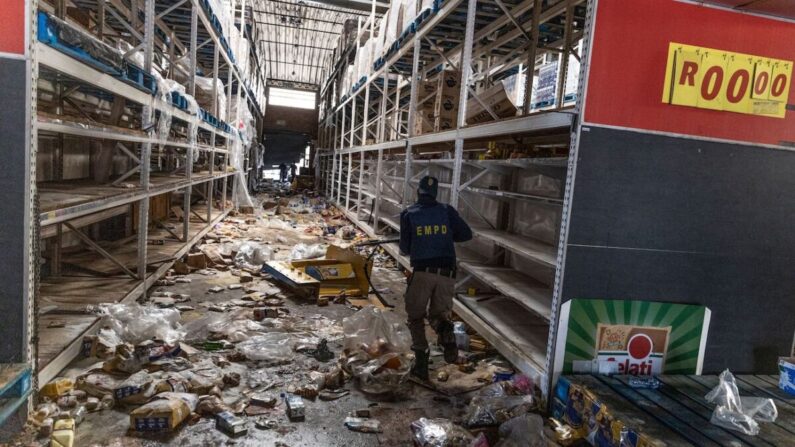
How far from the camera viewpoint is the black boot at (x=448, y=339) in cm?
450

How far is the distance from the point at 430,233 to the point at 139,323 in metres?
2.82

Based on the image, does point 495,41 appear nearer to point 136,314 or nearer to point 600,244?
point 600,244

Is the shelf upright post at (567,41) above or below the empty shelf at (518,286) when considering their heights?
above

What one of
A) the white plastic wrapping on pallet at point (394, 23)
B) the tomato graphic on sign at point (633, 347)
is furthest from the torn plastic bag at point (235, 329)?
the white plastic wrapping on pallet at point (394, 23)

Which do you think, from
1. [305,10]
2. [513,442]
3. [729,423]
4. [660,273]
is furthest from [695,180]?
[305,10]

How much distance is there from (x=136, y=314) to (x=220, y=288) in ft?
6.12

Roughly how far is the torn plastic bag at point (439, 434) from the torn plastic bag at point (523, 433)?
239mm

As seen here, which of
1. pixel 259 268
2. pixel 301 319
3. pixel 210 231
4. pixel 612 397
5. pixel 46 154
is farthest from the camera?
pixel 210 231

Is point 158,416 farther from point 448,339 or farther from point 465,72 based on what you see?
point 465,72

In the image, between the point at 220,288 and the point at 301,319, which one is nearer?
the point at 301,319

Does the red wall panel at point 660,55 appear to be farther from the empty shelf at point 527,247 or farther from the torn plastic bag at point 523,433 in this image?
the torn plastic bag at point 523,433

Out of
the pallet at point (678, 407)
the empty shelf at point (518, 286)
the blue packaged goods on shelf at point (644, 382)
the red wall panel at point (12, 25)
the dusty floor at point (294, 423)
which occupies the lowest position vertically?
the dusty floor at point (294, 423)

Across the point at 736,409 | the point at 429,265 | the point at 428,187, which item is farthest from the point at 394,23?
the point at 736,409

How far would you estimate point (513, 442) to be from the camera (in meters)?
3.26
